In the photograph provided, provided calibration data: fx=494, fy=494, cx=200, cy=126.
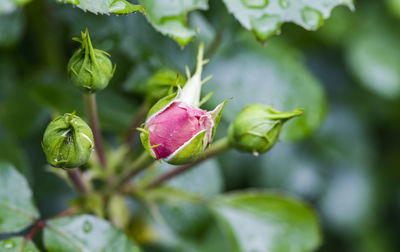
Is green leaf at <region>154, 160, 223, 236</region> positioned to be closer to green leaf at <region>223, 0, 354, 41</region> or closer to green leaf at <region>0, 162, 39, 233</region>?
green leaf at <region>0, 162, 39, 233</region>

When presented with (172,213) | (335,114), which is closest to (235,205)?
(172,213)

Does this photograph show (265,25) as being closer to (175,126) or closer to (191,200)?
(175,126)

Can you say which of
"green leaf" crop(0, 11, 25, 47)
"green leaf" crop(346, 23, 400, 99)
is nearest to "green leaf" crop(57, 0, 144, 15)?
"green leaf" crop(0, 11, 25, 47)

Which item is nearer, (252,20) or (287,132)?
(252,20)

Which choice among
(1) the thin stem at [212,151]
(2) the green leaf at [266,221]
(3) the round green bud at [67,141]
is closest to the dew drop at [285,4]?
(1) the thin stem at [212,151]

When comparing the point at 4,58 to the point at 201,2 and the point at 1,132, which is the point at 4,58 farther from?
the point at 201,2

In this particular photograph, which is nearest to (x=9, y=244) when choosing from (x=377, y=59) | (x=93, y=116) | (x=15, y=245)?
(x=15, y=245)
